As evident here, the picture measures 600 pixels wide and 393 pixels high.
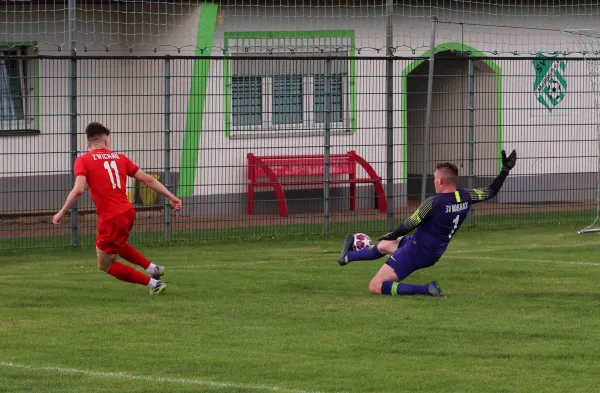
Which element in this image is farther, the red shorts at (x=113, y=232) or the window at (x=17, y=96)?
the window at (x=17, y=96)

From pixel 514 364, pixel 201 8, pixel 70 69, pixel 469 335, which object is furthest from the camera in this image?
pixel 201 8

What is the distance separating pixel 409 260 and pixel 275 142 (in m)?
7.08

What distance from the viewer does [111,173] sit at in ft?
38.7

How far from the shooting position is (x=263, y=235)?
17641mm

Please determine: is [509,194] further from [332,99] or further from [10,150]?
[10,150]

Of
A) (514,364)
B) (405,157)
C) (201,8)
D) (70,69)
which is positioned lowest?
(514,364)

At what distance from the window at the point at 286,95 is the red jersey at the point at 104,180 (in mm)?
5854

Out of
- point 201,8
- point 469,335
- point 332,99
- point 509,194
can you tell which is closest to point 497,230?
point 509,194

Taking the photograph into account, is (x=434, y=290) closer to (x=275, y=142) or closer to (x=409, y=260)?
(x=409, y=260)

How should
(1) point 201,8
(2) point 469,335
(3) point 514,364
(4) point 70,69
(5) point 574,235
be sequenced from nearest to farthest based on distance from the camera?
1. (3) point 514,364
2. (2) point 469,335
3. (4) point 70,69
4. (5) point 574,235
5. (1) point 201,8

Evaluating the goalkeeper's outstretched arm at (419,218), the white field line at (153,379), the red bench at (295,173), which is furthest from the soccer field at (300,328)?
the red bench at (295,173)

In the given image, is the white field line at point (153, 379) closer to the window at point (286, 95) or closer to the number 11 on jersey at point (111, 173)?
the number 11 on jersey at point (111, 173)

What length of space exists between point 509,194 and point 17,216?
24.5 feet

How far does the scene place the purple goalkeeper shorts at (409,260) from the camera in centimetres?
1181
